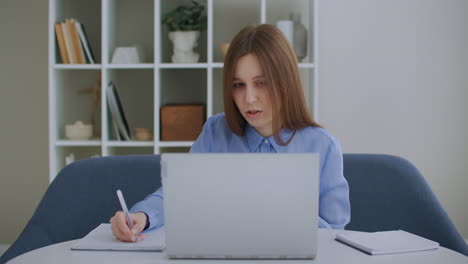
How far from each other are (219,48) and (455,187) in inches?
64.4

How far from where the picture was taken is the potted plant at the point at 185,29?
3033mm

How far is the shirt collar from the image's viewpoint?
1.62 m

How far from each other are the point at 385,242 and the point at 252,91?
519 mm

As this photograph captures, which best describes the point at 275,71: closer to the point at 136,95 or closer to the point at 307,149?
the point at 307,149

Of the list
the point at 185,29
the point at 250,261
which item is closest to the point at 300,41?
the point at 185,29

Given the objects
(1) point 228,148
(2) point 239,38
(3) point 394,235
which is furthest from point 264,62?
(3) point 394,235

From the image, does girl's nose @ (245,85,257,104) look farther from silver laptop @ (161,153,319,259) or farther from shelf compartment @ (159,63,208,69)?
shelf compartment @ (159,63,208,69)

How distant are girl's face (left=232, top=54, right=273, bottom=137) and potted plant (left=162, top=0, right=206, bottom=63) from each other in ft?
5.16

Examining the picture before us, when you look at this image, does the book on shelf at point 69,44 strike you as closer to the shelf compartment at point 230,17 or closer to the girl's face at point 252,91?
the shelf compartment at point 230,17

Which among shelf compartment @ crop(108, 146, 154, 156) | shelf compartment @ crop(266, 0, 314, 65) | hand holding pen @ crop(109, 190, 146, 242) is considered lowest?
shelf compartment @ crop(108, 146, 154, 156)

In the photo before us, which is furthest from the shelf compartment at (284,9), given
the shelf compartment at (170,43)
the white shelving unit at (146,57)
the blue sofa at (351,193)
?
the blue sofa at (351,193)

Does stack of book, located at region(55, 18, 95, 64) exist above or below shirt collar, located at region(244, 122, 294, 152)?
above

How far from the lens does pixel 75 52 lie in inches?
120

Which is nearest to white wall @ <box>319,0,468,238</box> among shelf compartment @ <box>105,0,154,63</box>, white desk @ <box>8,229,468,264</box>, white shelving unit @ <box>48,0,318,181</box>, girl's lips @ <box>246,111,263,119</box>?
white shelving unit @ <box>48,0,318,181</box>
